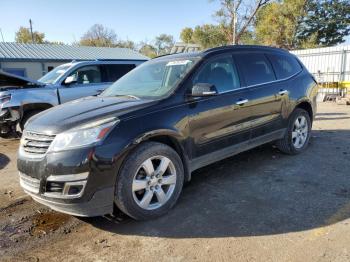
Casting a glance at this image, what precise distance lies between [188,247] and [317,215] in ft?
4.92

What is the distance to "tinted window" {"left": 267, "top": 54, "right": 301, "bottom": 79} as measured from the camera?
5414mm

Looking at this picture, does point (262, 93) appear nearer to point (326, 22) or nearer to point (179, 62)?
point (179, 62)

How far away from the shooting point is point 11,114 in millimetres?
7520

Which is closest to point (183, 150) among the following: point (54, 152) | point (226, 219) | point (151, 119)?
point (151, 119)

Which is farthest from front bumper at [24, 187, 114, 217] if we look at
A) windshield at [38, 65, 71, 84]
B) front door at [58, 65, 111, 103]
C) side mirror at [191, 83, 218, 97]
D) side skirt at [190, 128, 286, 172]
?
windshield at [38, 65, 71, 84]

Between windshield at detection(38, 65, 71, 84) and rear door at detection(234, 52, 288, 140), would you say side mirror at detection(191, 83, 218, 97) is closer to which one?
rear door at detection(234, 52, 288, 140)

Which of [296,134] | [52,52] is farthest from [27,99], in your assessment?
[52,52]

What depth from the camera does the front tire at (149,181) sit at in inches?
130

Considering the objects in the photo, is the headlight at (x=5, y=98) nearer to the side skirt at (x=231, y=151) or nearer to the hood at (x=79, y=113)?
the hood at (x=79, y=113)

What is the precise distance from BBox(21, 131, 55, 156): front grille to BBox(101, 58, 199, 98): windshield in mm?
1257

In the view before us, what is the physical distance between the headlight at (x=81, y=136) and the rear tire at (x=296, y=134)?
3.45 metres

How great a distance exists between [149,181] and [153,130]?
56 cm

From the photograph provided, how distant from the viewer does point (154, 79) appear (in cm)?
448

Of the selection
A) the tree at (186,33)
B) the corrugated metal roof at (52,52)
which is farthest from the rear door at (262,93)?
the tree at (186,33)
